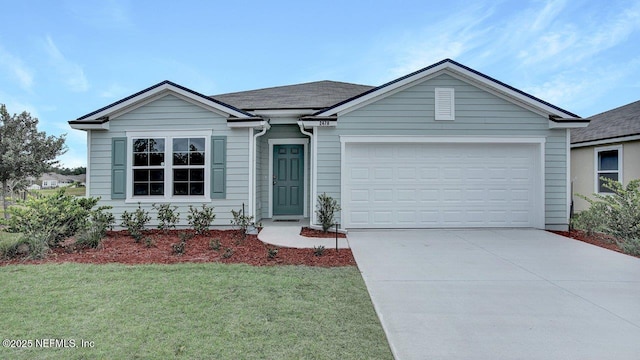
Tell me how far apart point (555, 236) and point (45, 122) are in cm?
1856

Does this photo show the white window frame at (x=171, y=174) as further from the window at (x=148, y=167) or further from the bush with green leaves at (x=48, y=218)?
the bush with green leaves at (x=48, y=218)

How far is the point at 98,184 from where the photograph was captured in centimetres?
841

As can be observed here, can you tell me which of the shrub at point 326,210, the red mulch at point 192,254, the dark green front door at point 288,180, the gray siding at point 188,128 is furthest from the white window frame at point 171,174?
the shrub at point 326,210

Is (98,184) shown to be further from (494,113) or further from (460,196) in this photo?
(494,113)

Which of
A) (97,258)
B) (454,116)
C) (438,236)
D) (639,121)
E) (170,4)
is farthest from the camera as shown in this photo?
(170,4)

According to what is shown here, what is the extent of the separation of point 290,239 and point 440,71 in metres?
5.69

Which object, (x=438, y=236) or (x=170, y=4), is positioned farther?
(x=170, y=4)

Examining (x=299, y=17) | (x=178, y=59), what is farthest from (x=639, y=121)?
(x=178, y=59)

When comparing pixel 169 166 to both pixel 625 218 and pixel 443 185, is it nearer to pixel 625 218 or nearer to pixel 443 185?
pixel 443 185

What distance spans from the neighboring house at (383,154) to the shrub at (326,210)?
0.25m

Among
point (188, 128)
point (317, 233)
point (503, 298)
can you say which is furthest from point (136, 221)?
point (503, 298)

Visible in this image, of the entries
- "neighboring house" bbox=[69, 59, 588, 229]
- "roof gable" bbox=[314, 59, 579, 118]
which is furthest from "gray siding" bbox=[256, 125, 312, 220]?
"roof gable" bbox=[314, 59, 579, 118]

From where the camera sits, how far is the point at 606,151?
1062cm

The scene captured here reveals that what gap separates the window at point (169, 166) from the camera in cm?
835
